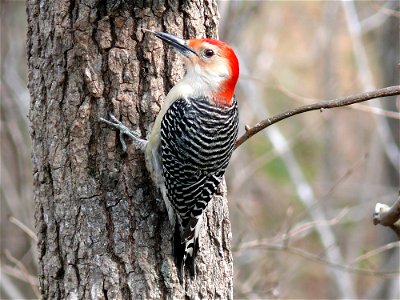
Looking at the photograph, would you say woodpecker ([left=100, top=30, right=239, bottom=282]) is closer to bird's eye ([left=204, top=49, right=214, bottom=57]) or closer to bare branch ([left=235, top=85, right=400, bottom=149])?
bird's eye ([left=204, top=49, right=214, bottom=57])

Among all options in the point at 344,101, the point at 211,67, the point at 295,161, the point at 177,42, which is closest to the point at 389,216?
the point at 344,101

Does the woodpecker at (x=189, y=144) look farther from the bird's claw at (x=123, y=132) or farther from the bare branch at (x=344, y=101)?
the bare branch at (x=344, y=101)

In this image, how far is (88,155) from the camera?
3643 millimetres

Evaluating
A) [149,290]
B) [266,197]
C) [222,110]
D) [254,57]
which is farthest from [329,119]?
[149,290]

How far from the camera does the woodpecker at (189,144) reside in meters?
3.68

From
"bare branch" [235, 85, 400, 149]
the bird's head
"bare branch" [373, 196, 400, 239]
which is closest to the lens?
"bare branch" [235, 85, 400, 149]

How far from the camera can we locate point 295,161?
8531 mm

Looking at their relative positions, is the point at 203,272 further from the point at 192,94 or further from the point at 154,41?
the point at 154,41

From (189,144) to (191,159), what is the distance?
8 cm

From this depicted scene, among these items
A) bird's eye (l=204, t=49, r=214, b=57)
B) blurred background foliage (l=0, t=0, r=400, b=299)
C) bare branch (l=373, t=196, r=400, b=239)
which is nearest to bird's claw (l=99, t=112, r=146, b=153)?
bird's eye (l=204, t=49, r=214, b=57)

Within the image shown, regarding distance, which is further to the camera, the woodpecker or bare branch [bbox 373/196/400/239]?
the woodpecker

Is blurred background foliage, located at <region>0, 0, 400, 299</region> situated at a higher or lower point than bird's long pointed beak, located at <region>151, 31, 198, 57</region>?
higher

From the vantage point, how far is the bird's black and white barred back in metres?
3.68

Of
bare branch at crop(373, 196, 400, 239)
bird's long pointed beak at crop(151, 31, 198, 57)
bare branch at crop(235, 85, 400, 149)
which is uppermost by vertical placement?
bird's long pointed beak at crop(151, 31, 198, 57)
